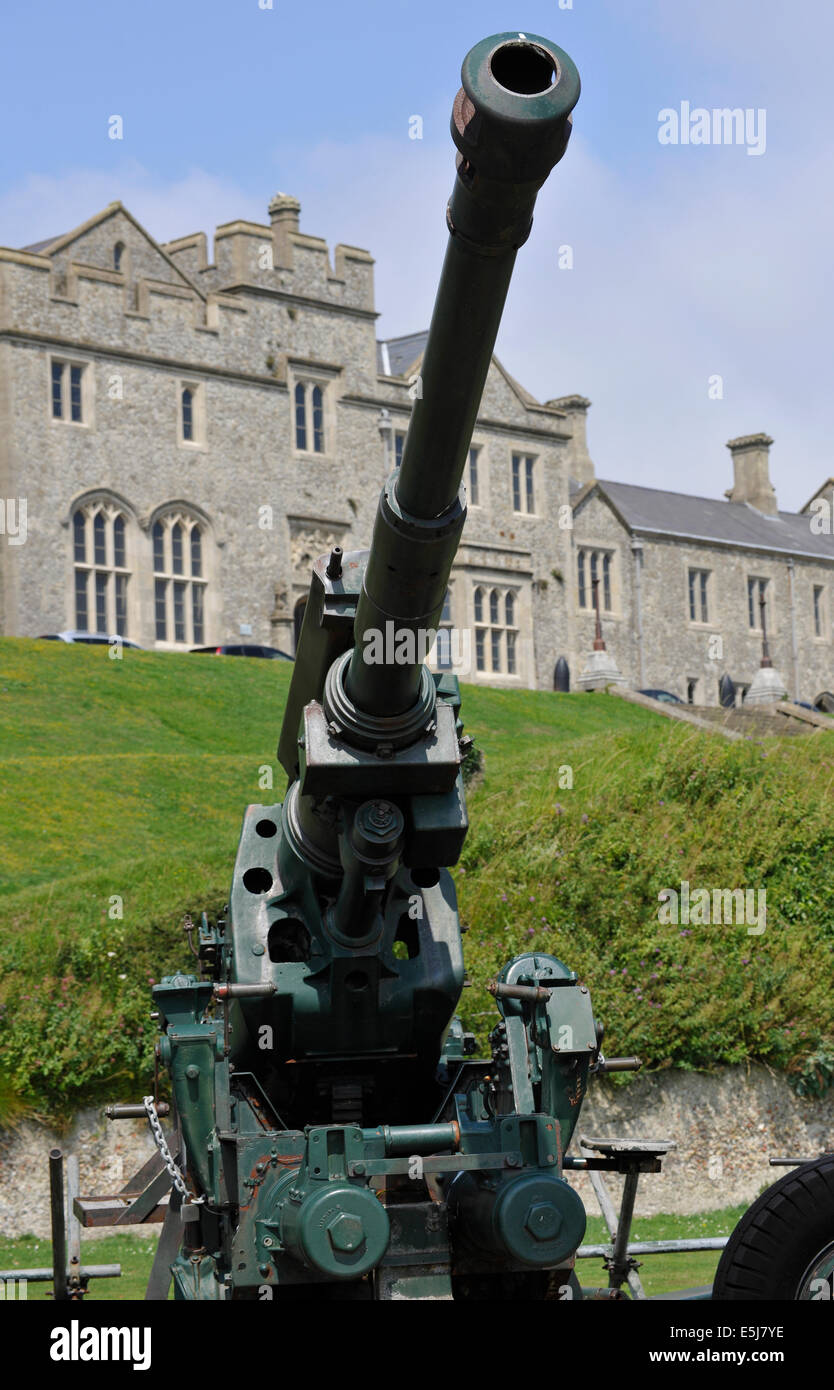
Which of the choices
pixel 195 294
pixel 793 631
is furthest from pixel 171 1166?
pixel 793 631

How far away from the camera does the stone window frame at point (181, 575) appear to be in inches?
1674

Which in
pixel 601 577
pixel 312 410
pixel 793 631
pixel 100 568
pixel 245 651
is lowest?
pixel 245 651

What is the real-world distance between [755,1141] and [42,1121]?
6260 mm

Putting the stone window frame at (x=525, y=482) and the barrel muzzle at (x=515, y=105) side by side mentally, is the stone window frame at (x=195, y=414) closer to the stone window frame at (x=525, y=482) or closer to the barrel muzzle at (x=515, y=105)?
the stone window frame at (x=525, y=482)

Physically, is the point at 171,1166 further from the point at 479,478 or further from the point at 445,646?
→ the point at 479,478

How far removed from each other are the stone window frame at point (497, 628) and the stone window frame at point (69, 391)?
40.0 feet

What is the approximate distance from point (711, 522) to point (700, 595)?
398 centimetres

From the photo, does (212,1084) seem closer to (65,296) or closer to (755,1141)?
(755,1141)

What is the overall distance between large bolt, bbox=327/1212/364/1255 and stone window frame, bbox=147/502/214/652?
36275 mm

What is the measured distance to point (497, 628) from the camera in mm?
49344

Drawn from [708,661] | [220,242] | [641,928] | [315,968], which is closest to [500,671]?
[708,661]

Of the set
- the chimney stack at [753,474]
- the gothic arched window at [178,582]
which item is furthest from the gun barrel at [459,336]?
the chimney stack at [753,474]

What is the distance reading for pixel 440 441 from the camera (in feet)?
A: 20.0

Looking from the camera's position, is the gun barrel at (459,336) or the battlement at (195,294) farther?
the battlement at (195,294)
